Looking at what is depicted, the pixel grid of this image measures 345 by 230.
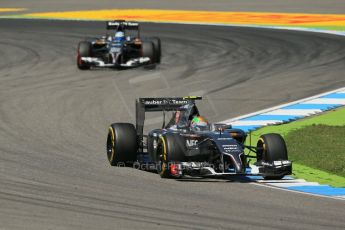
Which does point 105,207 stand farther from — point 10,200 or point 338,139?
point 338,139

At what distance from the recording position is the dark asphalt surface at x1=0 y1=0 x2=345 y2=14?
167 feet

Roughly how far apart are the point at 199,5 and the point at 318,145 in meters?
38.2

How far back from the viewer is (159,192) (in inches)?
508

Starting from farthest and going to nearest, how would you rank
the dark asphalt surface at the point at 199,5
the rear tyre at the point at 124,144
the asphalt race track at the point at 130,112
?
the dark asphalt surface at the point at 199,5
the rear tyre at the point at 124,144
the asphalt race track at the point at 130,112

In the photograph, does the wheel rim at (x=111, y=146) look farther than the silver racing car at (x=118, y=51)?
No

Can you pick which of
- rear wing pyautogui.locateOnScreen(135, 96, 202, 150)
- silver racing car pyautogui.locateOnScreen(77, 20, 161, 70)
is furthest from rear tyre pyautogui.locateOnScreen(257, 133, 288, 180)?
silver racing car pyautogui.locateOnScreen(77, 20, 161, 70)

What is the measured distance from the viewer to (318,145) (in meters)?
16.5

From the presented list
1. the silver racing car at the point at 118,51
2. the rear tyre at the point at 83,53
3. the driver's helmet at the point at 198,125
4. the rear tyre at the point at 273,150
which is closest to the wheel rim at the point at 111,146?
the driver's helmet at the point at 198,125

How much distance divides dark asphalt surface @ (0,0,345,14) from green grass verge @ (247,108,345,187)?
2893cm

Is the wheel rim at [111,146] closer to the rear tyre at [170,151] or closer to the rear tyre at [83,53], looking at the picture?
the rear tyre at [170,151]

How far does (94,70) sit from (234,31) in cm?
1059

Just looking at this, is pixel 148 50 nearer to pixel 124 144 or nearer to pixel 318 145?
pixel 318 145

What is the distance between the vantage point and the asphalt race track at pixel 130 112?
11344 millimetres

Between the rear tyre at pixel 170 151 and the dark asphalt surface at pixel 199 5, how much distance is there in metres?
34.8
